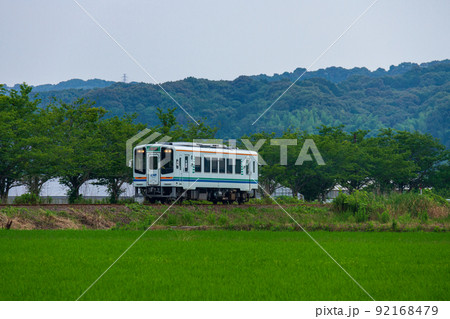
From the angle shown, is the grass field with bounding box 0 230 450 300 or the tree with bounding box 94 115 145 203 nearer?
the grass field with bounding box 0 230 450 300

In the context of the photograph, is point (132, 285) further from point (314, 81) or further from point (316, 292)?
point (314, 81)

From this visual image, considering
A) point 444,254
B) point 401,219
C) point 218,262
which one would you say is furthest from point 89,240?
point 401,219

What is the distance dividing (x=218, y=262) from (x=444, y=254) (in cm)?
592

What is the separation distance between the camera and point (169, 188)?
34000mm

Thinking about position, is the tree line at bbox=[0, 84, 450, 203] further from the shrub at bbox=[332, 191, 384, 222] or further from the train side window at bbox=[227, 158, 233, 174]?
the shrub at bbox=[332, 191, 384, 222]

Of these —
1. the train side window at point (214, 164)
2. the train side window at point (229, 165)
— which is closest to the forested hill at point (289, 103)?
the train side window at point (229, 165)

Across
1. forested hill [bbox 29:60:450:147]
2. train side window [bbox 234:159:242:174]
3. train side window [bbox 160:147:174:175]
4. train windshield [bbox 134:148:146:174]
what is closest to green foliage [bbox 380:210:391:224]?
train side window [bbox 160:147:174:175]

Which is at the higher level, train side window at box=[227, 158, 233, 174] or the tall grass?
train side window at box=[227, 158, 233, 174]

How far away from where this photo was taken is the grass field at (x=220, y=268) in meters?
9.45

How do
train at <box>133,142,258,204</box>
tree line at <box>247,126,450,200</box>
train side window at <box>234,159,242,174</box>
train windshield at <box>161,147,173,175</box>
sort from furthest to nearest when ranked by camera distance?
1. tree line at <box>247,126,450,200</box>
2. train side window at <box>234,159,242,174</box>
3. train at <box>133,142,258,204</box>
4. train windshield at <box>161,147,173,175</box>

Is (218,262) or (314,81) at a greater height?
(314,81)

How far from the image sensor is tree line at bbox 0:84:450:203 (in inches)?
1479

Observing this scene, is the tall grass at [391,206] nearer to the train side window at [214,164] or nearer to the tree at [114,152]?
the train side window at [214,164]

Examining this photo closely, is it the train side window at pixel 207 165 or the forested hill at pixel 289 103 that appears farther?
the forested hill at pixel 289 103
